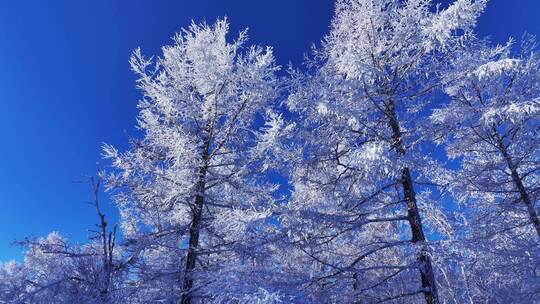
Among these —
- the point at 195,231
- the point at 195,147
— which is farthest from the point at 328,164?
the point at 195,231

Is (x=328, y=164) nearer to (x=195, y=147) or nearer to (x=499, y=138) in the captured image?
(x=195, y=147)

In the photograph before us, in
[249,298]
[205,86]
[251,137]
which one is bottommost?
[249,298]

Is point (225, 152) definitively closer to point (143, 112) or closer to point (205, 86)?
point (205, 86)

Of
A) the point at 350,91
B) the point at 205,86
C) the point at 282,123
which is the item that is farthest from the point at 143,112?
the point at 350,91

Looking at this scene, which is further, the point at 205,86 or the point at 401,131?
the point at 205,86

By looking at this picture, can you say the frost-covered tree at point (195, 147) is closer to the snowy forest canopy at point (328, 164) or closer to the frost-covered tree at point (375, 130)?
the snowy forest canopy at point (328, 164)

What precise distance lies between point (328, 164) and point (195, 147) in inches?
121

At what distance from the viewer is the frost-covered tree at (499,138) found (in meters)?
7.10

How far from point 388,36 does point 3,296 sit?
981cm

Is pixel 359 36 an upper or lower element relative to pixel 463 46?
upper

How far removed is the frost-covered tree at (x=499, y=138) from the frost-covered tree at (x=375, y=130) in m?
0.73

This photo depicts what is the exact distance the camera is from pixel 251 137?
9.64m

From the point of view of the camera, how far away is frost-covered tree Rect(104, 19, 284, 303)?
7.88 m

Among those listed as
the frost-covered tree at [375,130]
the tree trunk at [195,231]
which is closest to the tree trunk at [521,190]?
the frost-covered tree at [375,130]
